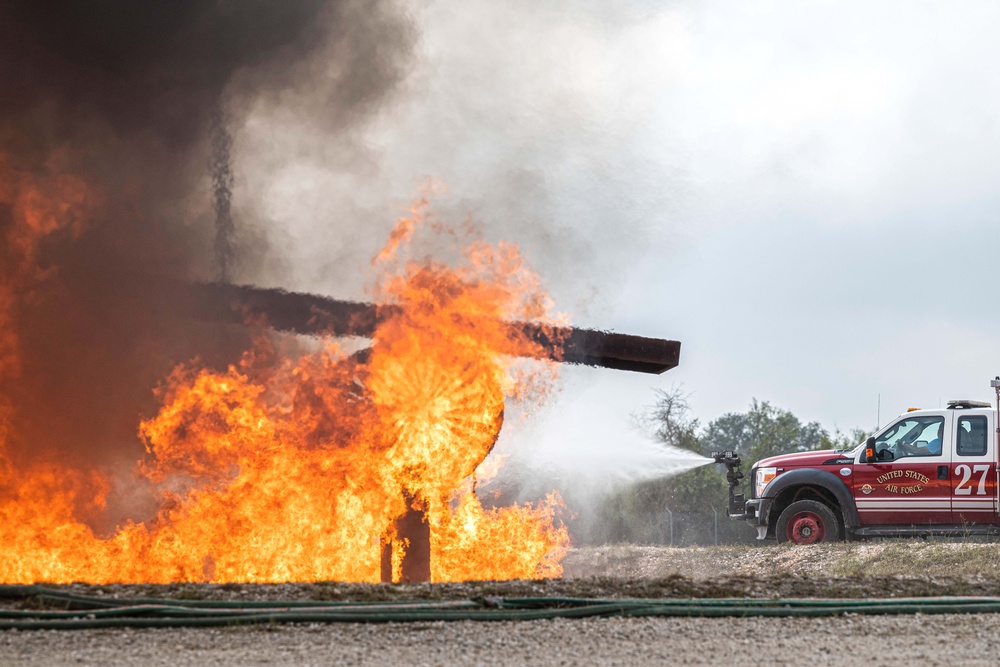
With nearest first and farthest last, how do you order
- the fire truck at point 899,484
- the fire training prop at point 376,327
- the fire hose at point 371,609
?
1. the fire hose at point 371,609
2. the fire training prop at point 376,327
3. the fire truck at point 899,484

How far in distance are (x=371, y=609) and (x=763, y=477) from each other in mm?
11178

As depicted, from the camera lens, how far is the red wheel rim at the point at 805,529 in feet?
57.5

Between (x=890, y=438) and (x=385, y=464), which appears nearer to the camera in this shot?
(x=385, y=464)

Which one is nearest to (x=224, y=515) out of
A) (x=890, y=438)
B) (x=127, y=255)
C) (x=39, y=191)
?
(x=127, y=255)

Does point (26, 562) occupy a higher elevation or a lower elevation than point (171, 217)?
lower

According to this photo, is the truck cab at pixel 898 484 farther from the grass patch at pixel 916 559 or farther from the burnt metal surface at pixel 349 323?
Result: the burnt metal surface at pixel 349 323

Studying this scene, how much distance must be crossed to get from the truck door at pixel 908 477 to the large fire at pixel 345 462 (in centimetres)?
606

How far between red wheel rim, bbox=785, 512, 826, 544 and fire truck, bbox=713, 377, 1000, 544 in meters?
0.02

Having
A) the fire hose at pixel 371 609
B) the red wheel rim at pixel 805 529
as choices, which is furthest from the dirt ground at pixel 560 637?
the red wheel rim at pixel 805 529

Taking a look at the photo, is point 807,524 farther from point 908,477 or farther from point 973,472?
point 973,472

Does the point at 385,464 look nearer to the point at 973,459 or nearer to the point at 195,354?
the point at 195,354

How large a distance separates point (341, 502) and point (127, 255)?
17.3 ft

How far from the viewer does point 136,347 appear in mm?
15211

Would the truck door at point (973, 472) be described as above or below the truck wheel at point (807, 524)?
above
